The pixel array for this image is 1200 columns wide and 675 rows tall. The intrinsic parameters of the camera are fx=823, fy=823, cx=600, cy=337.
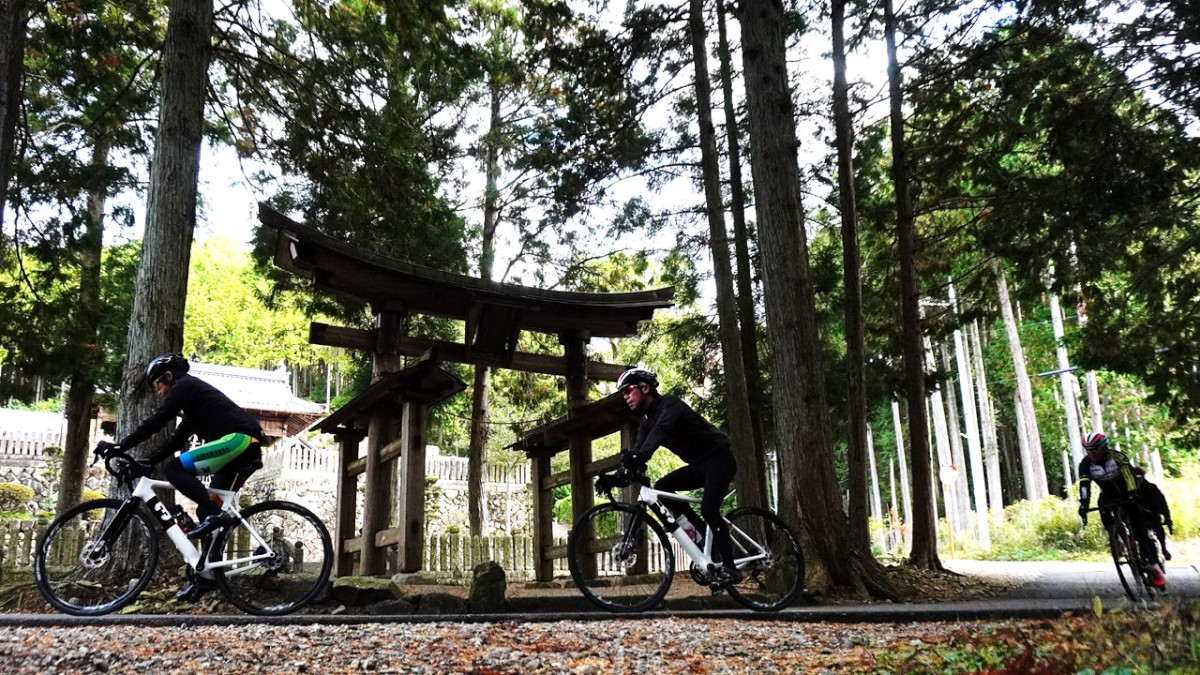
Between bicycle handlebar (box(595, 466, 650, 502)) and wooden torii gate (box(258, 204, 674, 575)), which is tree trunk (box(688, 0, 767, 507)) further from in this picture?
bicycle handlebar (box(595, 466, 650, 502))

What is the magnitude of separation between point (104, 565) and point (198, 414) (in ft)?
5.61

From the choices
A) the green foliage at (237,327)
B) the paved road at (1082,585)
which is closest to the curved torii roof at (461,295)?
the paved road at (1082,585)

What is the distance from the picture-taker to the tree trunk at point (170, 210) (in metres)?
8.19

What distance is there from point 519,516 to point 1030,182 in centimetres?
2260

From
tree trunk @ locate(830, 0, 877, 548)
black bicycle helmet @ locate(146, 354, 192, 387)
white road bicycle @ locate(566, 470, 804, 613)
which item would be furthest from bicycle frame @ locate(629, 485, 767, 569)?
tree trunk @ locate(830, 0, 877, 548)

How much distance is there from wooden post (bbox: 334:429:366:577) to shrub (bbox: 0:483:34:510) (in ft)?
53.2

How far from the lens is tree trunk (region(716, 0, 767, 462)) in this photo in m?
13.5

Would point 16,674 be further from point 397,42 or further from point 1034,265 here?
point 1034,265

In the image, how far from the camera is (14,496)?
2227 cm

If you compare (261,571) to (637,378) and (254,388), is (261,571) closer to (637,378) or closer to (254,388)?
(637,378)

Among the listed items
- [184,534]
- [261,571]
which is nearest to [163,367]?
[184,534]

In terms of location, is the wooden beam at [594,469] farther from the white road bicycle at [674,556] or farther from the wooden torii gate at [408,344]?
the white road bicycle at [674,556]

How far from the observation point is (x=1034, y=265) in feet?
38.2

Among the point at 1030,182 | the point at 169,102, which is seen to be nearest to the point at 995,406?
the point at 1030,182
